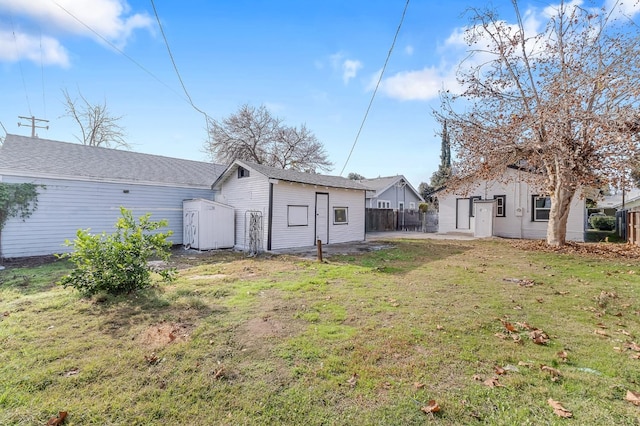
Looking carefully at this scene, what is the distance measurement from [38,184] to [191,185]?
4851 mm

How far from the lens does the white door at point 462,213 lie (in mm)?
17480

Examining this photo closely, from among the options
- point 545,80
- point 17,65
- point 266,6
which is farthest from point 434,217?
point 17,65

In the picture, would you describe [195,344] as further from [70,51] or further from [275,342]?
[70,51]

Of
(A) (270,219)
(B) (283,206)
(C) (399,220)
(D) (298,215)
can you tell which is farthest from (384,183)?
(A) (270,219)

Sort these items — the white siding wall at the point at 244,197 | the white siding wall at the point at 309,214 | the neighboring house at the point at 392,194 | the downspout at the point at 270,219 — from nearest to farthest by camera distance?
the downspout at the point at 270,219
the white siding wall at the point at 244,197
the white siding wall at the point at 309,214
the neighboring house at the point at 392,194

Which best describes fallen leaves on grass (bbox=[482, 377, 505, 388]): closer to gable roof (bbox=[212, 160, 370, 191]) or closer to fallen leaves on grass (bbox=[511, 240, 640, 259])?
gable roof (bbox=[212, 160, 370, 191])

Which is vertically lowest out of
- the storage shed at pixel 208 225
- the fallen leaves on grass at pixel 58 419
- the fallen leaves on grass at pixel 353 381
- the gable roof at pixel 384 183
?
Result: the fallen leaves on grass at pixel 58 419

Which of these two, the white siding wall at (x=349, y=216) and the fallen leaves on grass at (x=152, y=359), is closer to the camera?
the fallen leaves on grass at (x=152, y=359)

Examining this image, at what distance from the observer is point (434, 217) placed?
21.3 metres

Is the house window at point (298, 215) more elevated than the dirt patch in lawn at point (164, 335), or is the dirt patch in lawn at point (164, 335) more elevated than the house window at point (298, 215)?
the house window at point (298, 215)

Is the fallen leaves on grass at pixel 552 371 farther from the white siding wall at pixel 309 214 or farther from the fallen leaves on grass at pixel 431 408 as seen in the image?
the white siding wall at pixel 309 214

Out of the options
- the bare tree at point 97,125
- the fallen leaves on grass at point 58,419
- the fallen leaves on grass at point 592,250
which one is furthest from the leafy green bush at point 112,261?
the bare tree at point 97,125

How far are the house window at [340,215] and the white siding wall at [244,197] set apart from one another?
3515 mm

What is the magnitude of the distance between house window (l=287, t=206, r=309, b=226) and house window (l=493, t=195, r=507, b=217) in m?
10.8
